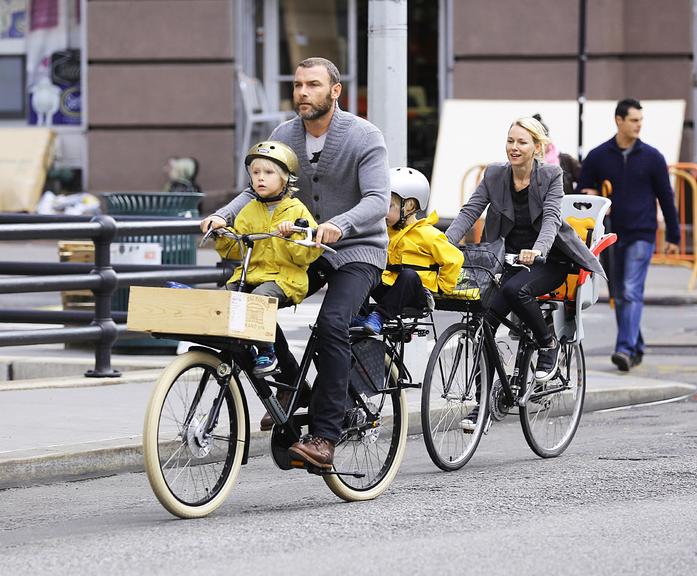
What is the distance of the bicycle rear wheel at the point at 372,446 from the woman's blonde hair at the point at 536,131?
1630 millimetres

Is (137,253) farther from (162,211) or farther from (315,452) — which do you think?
(315,452)

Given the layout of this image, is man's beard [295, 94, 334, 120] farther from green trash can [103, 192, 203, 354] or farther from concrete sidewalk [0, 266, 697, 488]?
green trash can [103, 192, 203, 354]

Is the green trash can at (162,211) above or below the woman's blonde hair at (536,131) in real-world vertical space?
below

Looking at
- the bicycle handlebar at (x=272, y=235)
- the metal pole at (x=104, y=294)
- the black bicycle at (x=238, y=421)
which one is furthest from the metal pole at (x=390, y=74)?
the bicycle handlebar at (x=272, y=235)

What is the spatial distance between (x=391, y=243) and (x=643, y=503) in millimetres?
1733

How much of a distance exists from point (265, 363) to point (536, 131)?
89.1 inches

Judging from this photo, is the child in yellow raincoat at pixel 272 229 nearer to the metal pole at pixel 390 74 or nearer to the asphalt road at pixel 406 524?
the asphalt road at pixel 406 524

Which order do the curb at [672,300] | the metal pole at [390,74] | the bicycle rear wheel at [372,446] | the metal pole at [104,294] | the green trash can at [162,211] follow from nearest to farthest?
1. the bicycle rear wheel at [372,446]
2. the metal pole at [104,294]
3. the metal pole at [390,74]
4. the green trash can at [162,211]
5. the curb at [672,300]

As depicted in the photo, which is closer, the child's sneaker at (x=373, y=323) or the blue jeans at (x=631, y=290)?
the child's sneaker at (x=373, y=323)

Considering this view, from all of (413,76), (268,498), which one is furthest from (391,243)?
(413,76)

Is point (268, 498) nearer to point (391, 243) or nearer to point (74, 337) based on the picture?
point (391, 243)

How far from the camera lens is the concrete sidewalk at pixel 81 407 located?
25.3 feet

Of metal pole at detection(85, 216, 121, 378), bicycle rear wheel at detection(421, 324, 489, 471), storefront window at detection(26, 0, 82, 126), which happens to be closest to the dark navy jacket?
metal pole at detection(85, 216, 121, 378)

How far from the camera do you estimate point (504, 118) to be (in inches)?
811
